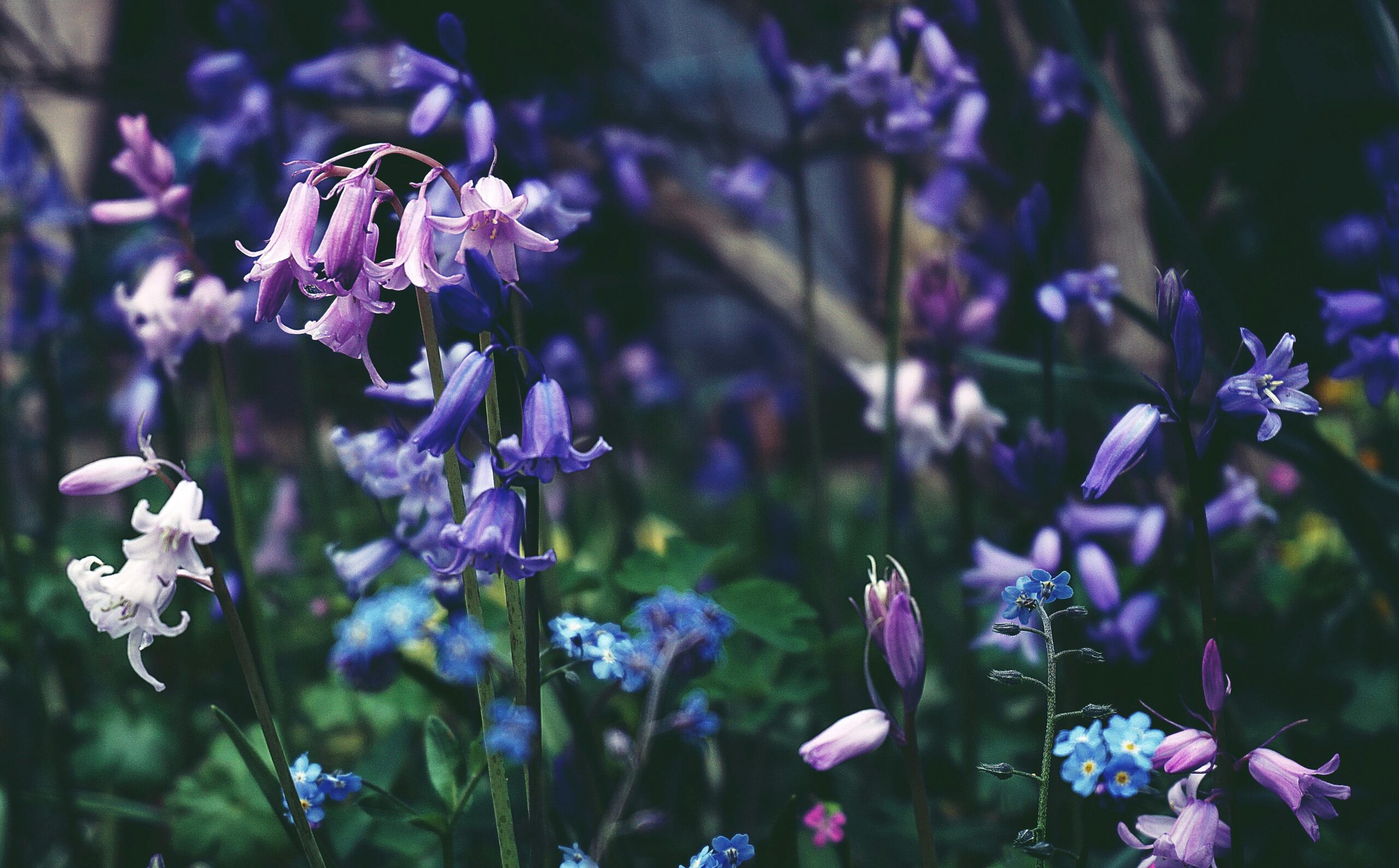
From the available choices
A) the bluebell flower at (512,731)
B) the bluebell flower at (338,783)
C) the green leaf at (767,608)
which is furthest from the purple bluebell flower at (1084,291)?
the bluebell flower at (338,783)

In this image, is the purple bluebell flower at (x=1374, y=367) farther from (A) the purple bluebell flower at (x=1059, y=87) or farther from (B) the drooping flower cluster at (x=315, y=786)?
(B) the drooping flower cluster at (x=315, y=786)

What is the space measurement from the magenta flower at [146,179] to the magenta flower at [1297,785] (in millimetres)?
1413

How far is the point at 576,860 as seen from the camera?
0.90m

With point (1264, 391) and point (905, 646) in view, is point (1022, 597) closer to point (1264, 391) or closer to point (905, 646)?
point (905, 646)

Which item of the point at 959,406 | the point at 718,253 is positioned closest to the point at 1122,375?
the point at 959,406

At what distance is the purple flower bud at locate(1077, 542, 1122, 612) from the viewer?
1.29 metres

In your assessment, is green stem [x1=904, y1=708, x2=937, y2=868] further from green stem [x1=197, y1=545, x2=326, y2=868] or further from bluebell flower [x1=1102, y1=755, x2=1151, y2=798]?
green stem [x1=197, y1=545, x2=326, y2=868]

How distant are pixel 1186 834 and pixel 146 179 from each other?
4.80 feet

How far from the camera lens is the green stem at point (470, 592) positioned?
0.89 meters

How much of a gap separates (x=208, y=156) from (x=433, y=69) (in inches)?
54.4

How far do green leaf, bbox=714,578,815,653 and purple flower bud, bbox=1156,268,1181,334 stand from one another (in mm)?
591

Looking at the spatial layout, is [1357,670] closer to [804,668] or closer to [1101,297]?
[1101,297]

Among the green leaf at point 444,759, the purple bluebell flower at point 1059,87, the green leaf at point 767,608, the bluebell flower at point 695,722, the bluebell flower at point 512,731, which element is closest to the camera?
the bluebell flower at point 512,731

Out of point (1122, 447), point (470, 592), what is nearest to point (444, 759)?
point (470, 592)
